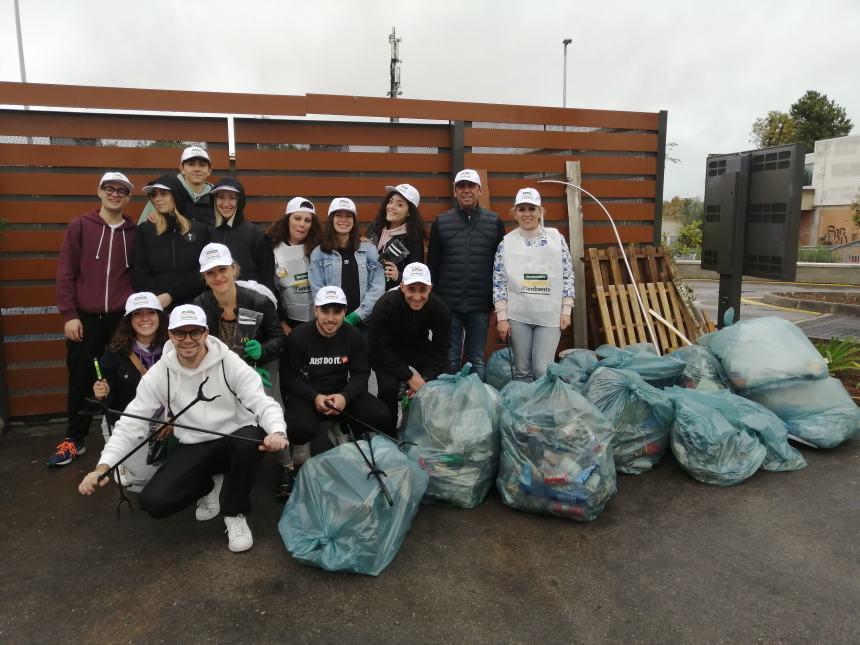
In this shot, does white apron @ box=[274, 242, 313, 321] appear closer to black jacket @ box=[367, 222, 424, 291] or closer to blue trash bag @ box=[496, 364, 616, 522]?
black jacket @ box=[367, 222, 424, 291]

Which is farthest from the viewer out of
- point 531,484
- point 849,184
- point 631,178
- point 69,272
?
point 849,184

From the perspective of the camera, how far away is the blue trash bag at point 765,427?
138 inches

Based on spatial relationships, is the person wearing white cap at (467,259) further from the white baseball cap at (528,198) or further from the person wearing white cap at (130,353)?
the person wearing white cap at (130,353)

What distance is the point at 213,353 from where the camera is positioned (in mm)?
2850

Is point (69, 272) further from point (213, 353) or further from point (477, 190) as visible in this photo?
point (477, 190)

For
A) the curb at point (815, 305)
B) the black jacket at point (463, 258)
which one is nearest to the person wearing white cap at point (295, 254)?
the black jacket at point (463, 258)

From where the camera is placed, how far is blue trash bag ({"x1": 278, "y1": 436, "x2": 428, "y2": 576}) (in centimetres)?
254

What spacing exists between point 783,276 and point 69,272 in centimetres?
541

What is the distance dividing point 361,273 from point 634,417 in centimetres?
199

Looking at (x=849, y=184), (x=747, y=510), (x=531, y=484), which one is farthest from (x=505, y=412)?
(x=849, y=184)

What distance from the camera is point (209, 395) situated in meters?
2.87

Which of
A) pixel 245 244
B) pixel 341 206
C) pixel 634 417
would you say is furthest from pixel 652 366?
pixel 245 244

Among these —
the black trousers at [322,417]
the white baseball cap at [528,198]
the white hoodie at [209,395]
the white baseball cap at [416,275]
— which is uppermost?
the white baseball cap at [528,198]

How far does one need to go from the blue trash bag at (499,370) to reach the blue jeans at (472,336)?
0.22 metres
